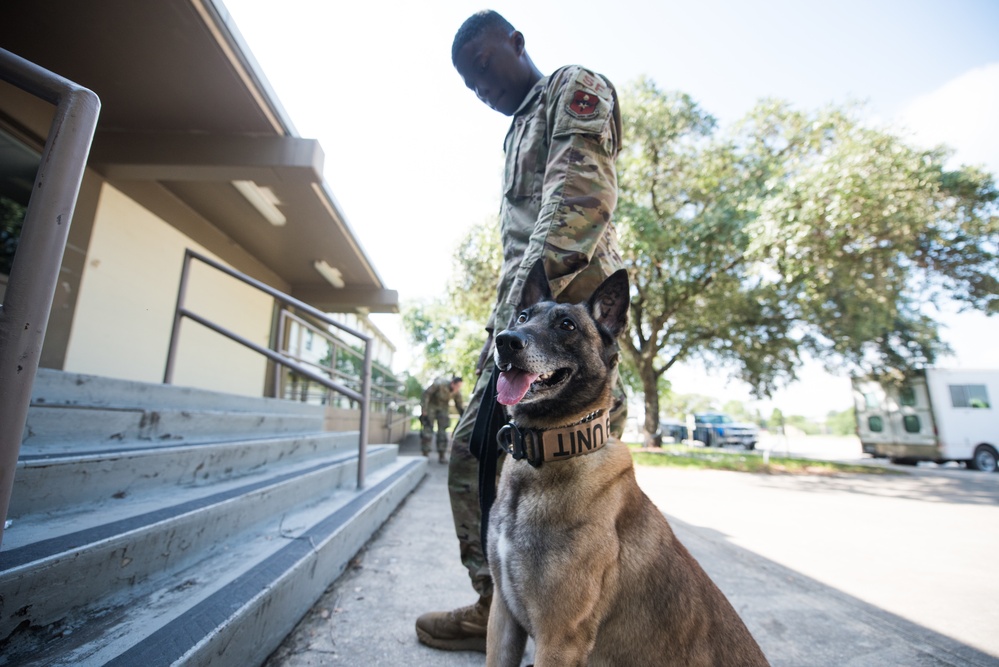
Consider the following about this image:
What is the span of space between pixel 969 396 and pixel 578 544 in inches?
785

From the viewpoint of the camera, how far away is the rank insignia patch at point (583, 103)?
1.90 metres

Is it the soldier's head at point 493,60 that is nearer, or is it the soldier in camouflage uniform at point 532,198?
the soldier in camouflage uniform at point 532,198

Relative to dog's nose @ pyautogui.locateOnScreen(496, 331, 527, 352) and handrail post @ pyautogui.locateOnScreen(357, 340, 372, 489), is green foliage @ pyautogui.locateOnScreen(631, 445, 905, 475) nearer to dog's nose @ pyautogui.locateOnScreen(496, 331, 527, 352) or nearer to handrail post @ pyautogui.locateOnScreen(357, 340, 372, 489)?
handrail post @ pyautogui.locateOnScreen(357, 340, 372, 489)

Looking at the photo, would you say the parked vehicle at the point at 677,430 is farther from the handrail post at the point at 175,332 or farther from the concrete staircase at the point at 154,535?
the concrete staircase at the point at 154,535

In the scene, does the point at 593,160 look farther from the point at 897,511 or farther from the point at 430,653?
the point at 897,511

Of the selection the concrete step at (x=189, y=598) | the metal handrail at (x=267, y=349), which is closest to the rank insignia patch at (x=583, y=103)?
the concrete step at (x=189, y=598)

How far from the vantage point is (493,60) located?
2262 millimetres

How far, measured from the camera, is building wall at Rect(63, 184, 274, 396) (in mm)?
5258

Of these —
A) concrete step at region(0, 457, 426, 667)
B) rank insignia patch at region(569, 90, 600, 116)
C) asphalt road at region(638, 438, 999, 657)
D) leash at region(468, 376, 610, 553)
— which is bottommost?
asphalt road at region(638, 438, 999, 657)

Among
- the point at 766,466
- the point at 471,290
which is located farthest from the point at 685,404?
the point at 471,290

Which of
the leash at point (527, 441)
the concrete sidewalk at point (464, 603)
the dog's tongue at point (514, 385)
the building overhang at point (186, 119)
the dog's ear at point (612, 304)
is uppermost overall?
the building overhang at point (186, 119)

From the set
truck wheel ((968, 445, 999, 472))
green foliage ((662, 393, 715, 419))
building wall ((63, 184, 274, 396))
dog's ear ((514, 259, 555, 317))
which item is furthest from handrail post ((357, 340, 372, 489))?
green foliage ((662, 393, 715, 419))

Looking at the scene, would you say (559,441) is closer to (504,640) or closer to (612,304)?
(612,304)

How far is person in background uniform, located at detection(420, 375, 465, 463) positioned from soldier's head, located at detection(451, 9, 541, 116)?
772 cm
